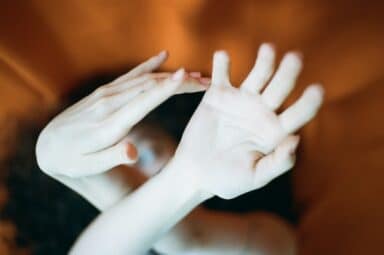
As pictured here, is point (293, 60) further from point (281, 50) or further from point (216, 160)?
point (281, 50)

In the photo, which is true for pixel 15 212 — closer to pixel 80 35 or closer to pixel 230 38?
pixel 80 35

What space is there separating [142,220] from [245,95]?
15cm

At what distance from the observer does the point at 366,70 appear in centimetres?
84

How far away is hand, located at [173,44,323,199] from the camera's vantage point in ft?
1.66

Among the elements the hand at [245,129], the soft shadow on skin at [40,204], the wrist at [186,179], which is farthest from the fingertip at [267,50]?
the soft shadow on skin at [40,204]

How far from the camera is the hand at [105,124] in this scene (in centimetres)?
55

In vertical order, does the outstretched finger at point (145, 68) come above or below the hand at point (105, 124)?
above

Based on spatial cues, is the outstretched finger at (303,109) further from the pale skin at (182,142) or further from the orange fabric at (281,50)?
the orange fabric at (281,50)

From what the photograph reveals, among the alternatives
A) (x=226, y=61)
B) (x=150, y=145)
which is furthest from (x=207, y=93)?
(x=150, y=145)

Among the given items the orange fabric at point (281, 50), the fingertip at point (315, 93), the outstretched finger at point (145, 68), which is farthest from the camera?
the orange fabric at point (281, 50)

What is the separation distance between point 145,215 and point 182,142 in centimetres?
8

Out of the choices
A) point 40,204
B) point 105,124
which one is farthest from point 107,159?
point 40,204

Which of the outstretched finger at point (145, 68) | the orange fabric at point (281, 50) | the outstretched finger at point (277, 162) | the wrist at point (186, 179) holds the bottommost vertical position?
the outstretched finger at point (277, 162)

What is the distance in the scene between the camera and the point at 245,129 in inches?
21.0
